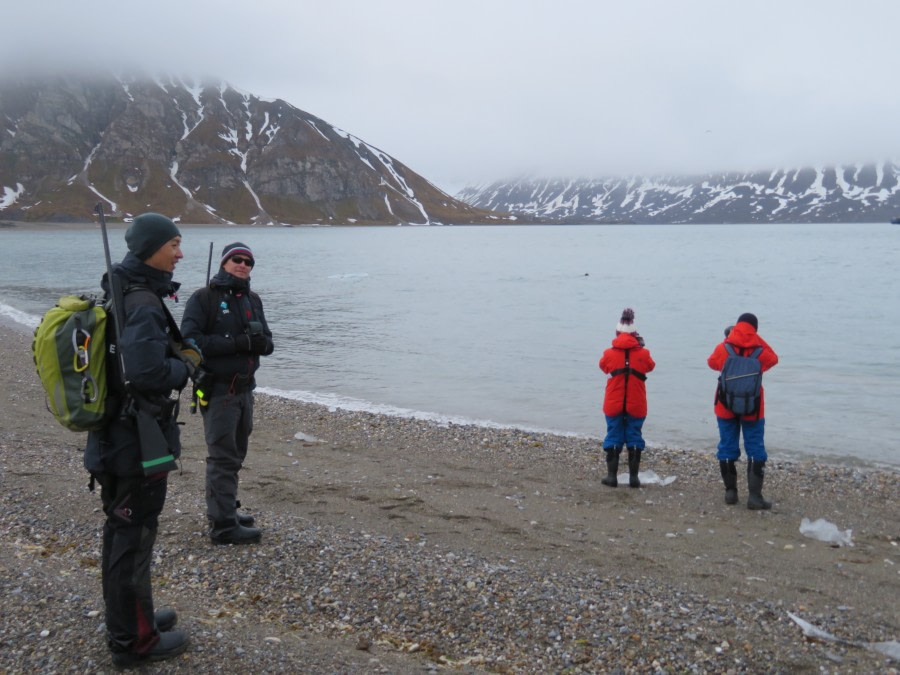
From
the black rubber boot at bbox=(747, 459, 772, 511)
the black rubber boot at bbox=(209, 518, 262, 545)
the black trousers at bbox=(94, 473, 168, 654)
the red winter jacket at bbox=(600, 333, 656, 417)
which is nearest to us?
the black trousers at bbox=(94, 473, 168, 654)

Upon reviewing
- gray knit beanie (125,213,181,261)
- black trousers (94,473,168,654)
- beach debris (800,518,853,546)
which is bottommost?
beach debris (800,518,853,546)

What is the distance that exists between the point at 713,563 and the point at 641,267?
231ft

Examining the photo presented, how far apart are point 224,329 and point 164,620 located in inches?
95.5

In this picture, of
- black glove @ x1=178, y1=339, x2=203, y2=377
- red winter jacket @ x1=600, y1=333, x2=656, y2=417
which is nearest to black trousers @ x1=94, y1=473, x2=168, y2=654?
black glove @ x1=178, y1=339, x2=203, y2=377

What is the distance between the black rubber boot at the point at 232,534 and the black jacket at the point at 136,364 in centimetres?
239

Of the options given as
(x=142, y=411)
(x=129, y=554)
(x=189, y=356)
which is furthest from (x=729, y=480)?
(x=142, y=411)

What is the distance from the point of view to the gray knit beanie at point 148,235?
13.8ft

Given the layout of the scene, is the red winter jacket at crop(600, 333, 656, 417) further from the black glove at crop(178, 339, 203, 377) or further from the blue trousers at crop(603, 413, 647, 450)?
the black glove at crop(178, 339, 203, 377)

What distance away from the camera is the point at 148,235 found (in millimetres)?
4223

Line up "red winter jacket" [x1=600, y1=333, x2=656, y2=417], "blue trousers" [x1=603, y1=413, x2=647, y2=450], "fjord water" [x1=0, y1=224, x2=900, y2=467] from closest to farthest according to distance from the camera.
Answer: "red winter jacket" [x1=600, y1=333, x2=656, y2=417] < "blue trousers" [x1=603, y1=413, x2=647, y2=450] < "fjord water" [x1=0, y1=224, x2=900, y2=467]

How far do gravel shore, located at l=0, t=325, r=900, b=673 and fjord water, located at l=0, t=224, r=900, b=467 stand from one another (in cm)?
525

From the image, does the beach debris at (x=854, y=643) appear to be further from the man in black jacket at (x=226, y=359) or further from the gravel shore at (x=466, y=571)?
the man in black jacket at (x=226, y=359)

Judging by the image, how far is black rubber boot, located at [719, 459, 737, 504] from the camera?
8977mm

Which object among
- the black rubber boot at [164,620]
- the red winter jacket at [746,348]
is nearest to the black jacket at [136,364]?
the black rubber boot at [164,620]
